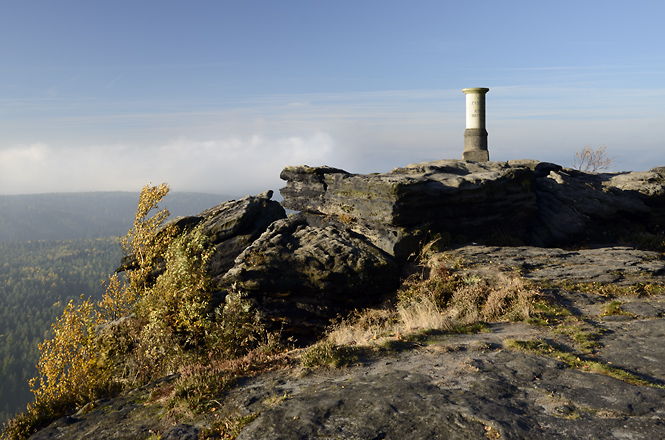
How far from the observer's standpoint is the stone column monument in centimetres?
3525

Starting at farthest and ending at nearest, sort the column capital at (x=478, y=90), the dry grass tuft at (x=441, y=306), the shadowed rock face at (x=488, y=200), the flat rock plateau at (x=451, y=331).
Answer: the column capital at (x=478, y=90), the shadowed rock face at (x=488, y=200), the dry grass tuft at (x=441, y=306), the flat rock plateau at (x=451, y=331)

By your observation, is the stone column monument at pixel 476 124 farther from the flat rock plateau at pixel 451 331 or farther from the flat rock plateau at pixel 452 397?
the flat rock plateau at pixel 452 397

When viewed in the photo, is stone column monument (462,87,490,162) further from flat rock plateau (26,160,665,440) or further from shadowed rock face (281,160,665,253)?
shadowed rock face (281,160,665,253)

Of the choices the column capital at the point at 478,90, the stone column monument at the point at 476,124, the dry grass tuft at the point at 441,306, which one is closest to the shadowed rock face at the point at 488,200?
the dry grass tuft at the point at 441,306

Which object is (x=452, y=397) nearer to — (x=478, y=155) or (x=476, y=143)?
(x=478, y=155)

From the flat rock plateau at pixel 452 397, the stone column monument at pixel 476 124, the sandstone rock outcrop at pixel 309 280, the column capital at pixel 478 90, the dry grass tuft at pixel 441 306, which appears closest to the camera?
the flat rock plateau at pixel 452 397

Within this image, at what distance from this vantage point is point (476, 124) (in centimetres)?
3550

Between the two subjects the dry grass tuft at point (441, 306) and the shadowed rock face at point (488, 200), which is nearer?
the dry grass tuft at point (441, 306)

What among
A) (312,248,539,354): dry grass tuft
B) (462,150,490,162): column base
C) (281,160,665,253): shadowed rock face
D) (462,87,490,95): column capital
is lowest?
(312,248,539,354): dry grass tuft

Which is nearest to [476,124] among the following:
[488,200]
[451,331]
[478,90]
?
[478,90]

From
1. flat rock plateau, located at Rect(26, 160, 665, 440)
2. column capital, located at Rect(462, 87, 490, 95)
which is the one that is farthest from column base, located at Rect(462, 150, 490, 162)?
column capital, located at Rect(462, 87, 490, 95)

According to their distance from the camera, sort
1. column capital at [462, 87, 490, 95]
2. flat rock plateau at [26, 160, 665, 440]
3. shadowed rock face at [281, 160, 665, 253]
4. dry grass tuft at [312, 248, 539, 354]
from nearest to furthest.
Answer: flat rock plateau at [26, 160, 665, 440], dry grass tuft at [312, 248, 539, 354], shadowed rock face at [281, 160, 665, 253], column capital at [462, 87, 490, 95]

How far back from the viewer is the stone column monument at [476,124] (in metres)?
35.2

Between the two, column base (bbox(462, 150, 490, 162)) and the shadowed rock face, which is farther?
column base (bbox(462, 150, 490, 162))
